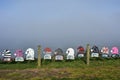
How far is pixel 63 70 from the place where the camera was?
96.1 ft

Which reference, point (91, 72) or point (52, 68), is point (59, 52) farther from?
point (91, 72)

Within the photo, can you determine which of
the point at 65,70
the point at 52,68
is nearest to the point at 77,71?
the point at 65,70

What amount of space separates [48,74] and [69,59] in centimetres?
807

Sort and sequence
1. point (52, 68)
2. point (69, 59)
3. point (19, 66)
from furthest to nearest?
Result: 1. point (69, 59)
2. point (19, 66)
3. point (52, 68)

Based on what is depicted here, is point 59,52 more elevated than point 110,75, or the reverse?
Answer: point 59,52

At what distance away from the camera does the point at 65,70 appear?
1153 inches

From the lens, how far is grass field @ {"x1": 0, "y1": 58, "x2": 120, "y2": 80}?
1040 inches

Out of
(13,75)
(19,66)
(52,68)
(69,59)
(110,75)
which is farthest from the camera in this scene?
(69,59)

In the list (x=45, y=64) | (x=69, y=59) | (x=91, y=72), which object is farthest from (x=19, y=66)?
(x=91, y=72)

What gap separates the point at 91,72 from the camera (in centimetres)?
2792

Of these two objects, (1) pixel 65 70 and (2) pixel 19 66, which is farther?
(2) pixel 19 66

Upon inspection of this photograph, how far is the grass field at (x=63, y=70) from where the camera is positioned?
2641 cm

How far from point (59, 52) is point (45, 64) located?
2.22 metres

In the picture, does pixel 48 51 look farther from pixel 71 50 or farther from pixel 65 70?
pixel 65 70
